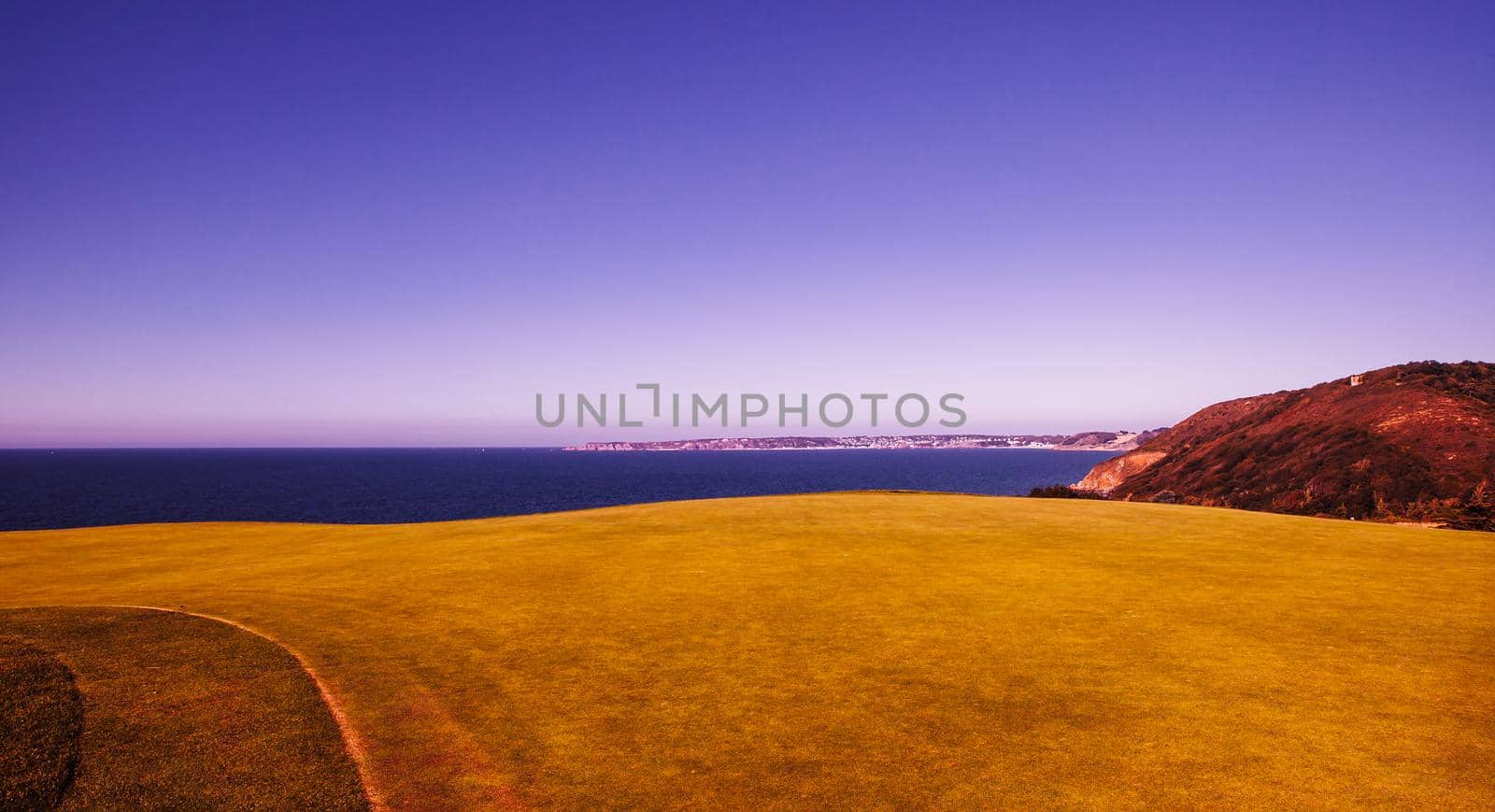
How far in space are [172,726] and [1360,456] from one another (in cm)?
7417

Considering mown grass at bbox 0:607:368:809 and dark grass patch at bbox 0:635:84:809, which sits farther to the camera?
mown grass at bbox 0:607:368:809

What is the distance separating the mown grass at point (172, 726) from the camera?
650 centimetres

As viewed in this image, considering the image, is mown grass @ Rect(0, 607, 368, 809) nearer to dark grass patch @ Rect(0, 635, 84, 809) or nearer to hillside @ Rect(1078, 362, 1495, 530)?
dark grass patch @ Rect(0, 635, 84, 809)

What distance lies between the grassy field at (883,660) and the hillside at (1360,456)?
107 feet

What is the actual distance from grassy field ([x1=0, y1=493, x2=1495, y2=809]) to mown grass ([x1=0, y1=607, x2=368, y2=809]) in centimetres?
55

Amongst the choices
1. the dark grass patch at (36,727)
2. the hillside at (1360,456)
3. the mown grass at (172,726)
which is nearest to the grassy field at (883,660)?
the mown grass at (172,726)

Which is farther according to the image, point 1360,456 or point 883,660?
point 1360,456

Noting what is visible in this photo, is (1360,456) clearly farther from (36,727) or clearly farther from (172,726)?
(36,727)

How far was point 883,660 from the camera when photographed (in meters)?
10.4

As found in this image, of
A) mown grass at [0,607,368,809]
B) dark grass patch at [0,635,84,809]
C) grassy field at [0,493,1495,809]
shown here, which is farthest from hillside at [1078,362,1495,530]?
dark grass patch at [0,635,84,809]

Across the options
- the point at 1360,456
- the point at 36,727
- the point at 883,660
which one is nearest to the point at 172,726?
the point at 36,727

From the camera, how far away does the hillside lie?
48875 mm

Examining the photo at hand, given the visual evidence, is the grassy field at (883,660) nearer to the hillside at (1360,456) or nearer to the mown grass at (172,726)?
the mown grass at (172,726)

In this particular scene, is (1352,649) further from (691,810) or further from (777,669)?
(691,810)
